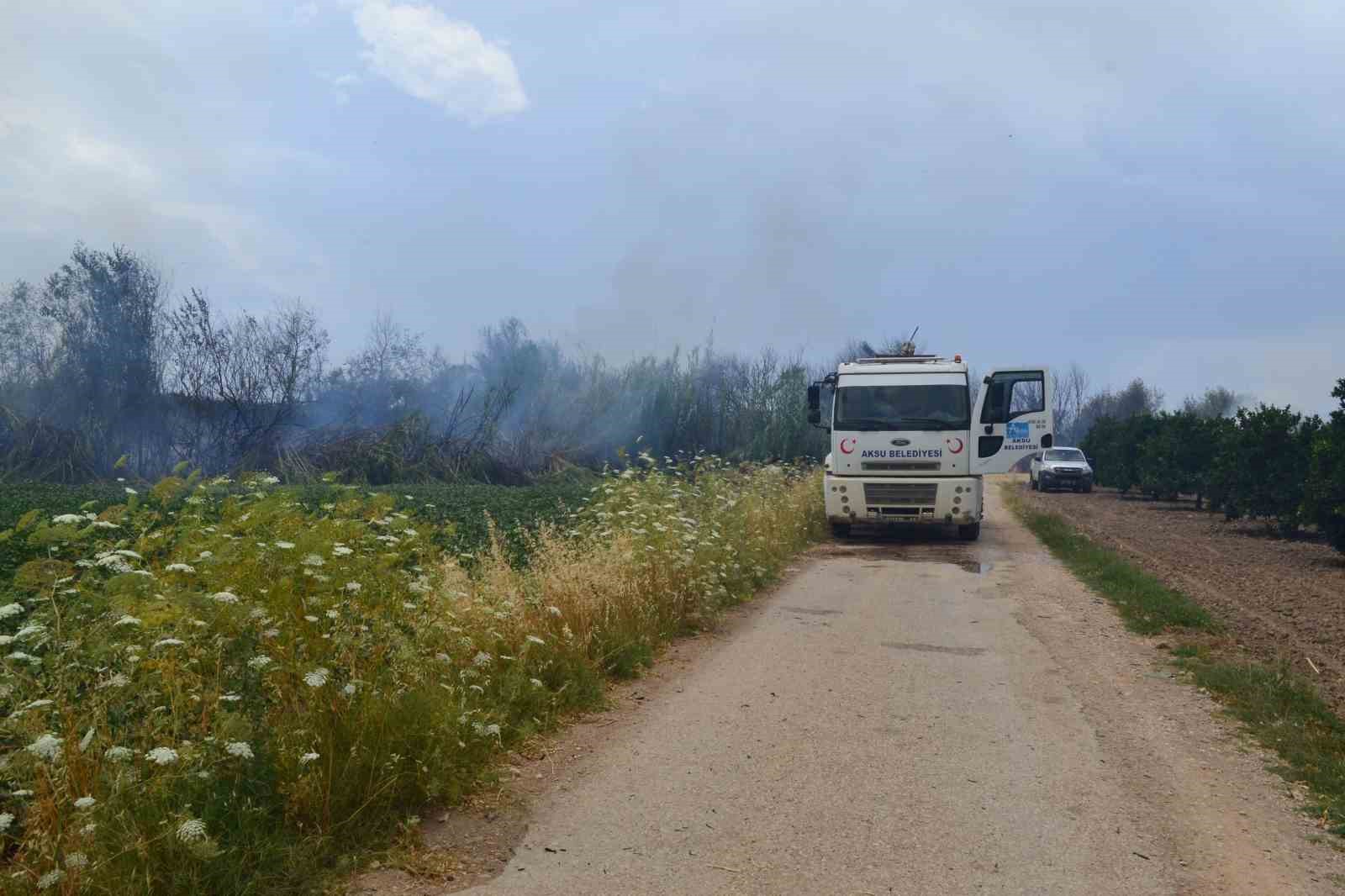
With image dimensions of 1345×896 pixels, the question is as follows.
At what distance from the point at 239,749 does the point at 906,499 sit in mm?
15029

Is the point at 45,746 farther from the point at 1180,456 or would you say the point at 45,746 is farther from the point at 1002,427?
the point at 1180,456

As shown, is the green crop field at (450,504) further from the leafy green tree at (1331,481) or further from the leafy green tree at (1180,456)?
the leafy green tree at (1180,456)

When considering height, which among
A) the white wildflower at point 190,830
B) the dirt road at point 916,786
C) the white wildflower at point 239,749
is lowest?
the dirt road at point 916,786

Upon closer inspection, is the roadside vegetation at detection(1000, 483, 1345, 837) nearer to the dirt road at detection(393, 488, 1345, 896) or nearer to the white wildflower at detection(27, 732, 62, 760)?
the dirt road at detection(393, 488, 1345, 896)

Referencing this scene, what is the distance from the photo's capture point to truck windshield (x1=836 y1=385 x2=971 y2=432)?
1738cm

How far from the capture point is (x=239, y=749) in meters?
3.85

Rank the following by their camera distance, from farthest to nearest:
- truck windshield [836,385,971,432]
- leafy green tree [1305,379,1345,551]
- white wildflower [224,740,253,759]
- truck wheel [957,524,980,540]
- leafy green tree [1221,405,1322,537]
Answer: leafy green tree [1221,405,1322,537], truck wheel [957,524,980,540], truck windshield [836,385,971,432], leafy green tree [1305,379,1345,551], white wildflower [224,740,253,759]

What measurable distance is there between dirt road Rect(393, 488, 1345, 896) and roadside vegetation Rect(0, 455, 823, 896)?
0.73 m

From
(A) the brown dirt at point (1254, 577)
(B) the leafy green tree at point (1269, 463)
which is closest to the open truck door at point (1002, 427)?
(A) the brown dirt at point (1254, 577)

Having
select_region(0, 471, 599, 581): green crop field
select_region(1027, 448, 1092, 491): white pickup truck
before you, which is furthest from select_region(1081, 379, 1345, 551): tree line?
select_region(0, 471, 599, 581): green crop field

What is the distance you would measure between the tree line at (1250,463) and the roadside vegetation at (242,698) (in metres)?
15.6

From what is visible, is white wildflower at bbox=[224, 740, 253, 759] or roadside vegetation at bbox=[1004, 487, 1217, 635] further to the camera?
roadside vegetation at bbox=[1004, 487, 1217, 635]

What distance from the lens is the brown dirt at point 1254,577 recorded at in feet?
30.0

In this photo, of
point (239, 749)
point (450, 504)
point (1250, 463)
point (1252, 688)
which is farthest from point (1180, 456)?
point (239, 749)
